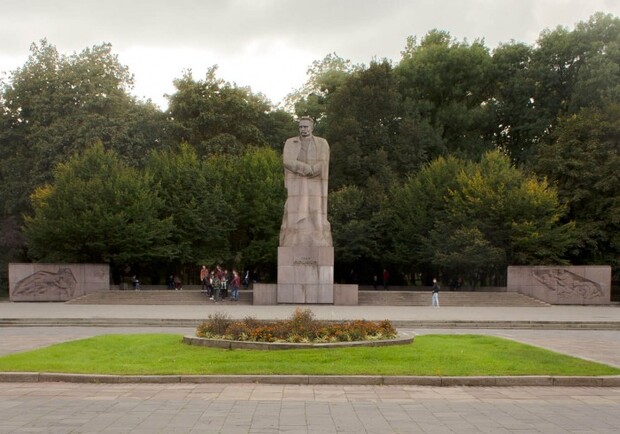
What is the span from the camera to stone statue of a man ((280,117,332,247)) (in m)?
38.6

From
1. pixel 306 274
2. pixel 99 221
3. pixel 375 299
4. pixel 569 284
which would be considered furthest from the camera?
pixel 99 221

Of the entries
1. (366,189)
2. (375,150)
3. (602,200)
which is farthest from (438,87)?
(602,200)

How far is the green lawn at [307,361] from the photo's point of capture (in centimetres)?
1422

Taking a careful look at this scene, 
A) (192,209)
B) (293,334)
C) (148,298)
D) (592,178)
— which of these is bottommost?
(148,298)

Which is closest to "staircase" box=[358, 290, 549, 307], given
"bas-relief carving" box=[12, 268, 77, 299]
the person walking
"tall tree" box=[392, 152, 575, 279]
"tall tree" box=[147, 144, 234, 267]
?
the person walking

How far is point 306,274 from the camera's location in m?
38.2

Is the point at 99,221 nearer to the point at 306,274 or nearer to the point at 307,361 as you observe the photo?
the point at 306,274

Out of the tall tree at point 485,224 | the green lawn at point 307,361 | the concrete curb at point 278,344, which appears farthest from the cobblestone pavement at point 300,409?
the tall tree at point 485,224

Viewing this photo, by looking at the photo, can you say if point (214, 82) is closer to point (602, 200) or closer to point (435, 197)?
point (435, 197)

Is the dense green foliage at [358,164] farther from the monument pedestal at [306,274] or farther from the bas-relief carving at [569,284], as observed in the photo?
the monument pedestal at [306,274]

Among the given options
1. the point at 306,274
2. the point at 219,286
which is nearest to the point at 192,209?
the point at 219,286

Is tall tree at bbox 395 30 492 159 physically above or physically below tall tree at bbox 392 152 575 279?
above

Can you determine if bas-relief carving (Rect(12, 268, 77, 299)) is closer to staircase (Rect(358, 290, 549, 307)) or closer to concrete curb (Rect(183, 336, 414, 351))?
staircase (Rect(358, 290, 549, 307))

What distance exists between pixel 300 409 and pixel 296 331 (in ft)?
19.8
